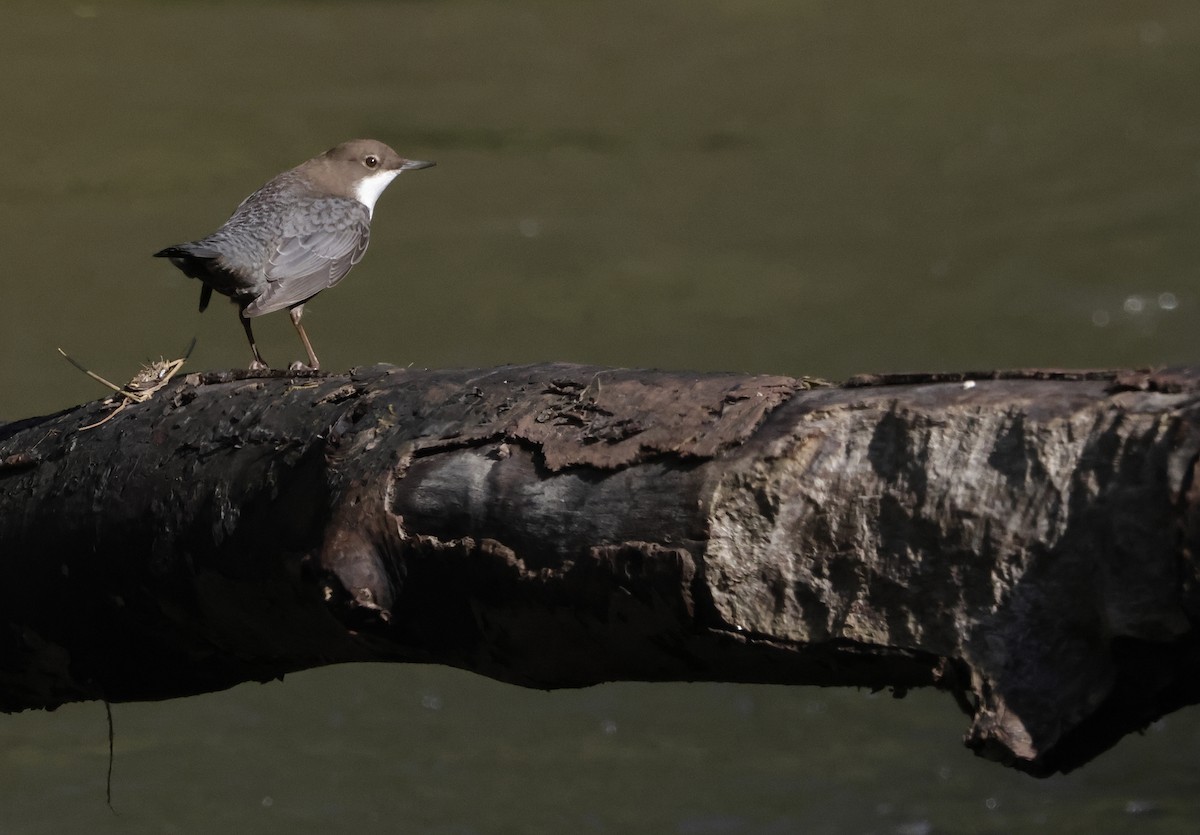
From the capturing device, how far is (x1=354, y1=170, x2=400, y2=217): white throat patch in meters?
4.76

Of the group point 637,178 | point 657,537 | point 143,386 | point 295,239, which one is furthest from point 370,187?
point 637,178

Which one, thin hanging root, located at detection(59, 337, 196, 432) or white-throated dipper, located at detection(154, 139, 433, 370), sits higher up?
thin hanging root, located at detection(59, 337, 196, 432)

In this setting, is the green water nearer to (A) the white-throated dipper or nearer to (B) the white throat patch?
(B) the white throat patch

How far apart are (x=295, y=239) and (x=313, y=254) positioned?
6 centimetres

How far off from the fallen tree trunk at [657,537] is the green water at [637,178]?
4934 mm

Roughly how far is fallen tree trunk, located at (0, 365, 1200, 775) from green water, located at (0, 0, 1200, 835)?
493 centimetres

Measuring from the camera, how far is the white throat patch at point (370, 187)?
4758 millimetres

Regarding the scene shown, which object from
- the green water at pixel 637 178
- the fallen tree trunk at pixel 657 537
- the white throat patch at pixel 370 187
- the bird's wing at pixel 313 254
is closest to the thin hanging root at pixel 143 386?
the fallen tree trunk at pixel 657 537

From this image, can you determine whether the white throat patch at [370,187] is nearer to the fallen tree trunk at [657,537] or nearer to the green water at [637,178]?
the fallen tree trunk at [657,537]

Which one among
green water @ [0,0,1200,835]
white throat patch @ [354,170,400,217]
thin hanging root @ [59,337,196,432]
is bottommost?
green water @ [0,0,1200,835]

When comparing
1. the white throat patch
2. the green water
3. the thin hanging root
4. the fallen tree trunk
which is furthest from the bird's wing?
the green water

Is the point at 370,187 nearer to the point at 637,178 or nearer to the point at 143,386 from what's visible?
the point at 143,386

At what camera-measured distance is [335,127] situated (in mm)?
8828

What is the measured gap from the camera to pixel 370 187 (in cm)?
484
